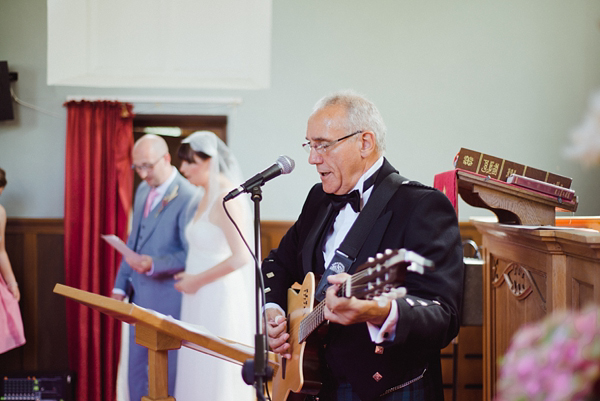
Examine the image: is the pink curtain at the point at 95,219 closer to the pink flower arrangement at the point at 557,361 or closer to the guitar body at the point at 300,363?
the guitar body at the point at 300,363

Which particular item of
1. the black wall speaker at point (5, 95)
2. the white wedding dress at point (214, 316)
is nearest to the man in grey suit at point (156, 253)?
the white wedding dress at point (214, 316)

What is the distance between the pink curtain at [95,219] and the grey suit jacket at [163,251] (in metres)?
0.43

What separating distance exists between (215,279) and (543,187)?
229 cm

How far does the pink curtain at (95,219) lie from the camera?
14.6 feet

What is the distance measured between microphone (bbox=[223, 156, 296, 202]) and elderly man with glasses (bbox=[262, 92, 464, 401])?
294mm

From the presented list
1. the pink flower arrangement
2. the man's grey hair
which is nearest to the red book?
the man's grey hair

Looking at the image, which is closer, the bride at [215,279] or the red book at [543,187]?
the red book at [543,187]

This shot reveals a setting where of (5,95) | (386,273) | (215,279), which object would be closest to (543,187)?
(386,273)

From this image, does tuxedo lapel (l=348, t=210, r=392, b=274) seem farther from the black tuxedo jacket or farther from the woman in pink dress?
the woman in pink dress

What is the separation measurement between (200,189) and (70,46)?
67.2 inches

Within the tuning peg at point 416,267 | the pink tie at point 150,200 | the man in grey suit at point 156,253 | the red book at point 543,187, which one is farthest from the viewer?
the pink tie at point 150,200

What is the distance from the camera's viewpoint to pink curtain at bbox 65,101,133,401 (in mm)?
4445

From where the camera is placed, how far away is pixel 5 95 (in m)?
4.51

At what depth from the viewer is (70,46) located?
4.63 meters
